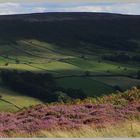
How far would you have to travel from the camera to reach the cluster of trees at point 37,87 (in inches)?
2911

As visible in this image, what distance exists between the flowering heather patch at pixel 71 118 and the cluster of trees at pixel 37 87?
168 feet

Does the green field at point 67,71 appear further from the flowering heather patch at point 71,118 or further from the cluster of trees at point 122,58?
the flowering heather patch at point 71,118

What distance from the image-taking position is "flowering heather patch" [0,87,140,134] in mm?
12938

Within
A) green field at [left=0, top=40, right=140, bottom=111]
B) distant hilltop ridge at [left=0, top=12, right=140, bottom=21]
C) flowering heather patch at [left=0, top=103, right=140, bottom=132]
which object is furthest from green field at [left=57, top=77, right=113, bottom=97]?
distant hilltop ridge at [left=0, top=12, right=140, bottom=21]

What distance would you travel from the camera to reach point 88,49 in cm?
15488

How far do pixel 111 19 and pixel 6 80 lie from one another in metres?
107

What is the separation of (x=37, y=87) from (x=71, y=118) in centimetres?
6700

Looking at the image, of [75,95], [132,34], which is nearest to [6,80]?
[75,95]

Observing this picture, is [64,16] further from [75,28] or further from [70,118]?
[70,118]

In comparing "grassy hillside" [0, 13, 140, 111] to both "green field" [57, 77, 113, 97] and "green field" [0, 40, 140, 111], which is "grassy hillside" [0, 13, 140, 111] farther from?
"green field" [57, 77, 113, 97]

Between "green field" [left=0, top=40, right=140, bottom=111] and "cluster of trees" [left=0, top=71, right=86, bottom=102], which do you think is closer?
"green field" [left=0, top=40, right=140, bottom=111]

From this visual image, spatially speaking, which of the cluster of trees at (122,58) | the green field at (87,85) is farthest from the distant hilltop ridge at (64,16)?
the green field at (87,85)

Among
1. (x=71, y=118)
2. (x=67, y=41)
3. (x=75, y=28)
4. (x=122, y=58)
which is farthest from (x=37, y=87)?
(x=75, y=28)

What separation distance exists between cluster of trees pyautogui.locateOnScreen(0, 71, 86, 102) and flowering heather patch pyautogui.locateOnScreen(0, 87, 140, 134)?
51266 millimetres
